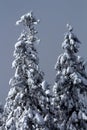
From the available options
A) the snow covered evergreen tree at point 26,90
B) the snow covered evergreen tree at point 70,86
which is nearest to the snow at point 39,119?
the snow covered evergreen tree at point 26,90

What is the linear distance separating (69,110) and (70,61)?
4099mm

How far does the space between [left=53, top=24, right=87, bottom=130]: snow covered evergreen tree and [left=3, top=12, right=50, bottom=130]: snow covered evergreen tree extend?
2442mm

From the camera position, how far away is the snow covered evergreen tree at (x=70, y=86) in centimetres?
3859

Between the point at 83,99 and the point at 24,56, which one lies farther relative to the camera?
the point at 83,99

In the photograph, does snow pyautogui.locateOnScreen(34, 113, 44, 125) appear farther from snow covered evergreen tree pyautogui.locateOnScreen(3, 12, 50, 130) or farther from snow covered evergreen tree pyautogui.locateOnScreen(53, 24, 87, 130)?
snow covered evergreen tree pyautogui.locateOnScreen(53, 24, 87, 130)

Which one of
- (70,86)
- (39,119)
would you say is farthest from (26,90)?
(70,86)

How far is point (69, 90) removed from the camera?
3934 centimetres

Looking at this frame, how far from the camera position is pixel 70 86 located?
3928 cm

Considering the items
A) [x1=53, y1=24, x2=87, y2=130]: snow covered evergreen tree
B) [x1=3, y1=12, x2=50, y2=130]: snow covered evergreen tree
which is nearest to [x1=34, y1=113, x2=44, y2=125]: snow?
[x1=3, y1=12, x2=50, y2=130]: snow covered evergreen tree

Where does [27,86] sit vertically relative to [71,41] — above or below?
below

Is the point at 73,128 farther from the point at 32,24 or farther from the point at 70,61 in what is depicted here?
the point at 32,24

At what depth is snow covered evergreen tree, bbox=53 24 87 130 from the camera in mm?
38594

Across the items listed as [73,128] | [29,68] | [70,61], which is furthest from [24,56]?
[73,128]

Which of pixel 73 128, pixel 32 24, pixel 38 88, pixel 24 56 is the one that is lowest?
pixel 73 128
